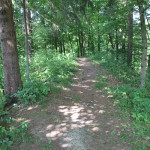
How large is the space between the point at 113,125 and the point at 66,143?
1.64 meters

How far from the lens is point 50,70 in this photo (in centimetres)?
812

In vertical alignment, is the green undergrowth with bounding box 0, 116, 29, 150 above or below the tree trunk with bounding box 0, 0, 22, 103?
below

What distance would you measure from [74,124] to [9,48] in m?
3.65

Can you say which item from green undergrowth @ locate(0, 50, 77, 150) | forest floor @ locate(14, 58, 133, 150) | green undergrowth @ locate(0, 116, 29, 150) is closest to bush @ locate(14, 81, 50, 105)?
green undergrowth @ locate(0, 50, 77, 150)

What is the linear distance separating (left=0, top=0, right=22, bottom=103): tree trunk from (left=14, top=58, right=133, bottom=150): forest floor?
114 cm

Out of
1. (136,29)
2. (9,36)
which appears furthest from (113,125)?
(136,29)

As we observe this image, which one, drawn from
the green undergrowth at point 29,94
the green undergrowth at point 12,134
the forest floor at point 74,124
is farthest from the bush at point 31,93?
the green undergrowth at point 12,134

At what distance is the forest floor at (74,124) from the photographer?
10.0 feet

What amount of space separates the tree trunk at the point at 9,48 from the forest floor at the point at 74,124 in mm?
1144

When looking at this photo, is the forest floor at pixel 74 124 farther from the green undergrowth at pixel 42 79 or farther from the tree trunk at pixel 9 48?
the tree trunk at pixel 9 48

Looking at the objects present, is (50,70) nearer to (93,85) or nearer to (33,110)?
(93,85)

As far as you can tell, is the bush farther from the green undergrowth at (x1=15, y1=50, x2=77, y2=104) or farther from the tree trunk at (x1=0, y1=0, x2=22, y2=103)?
the tree trunk at (x1=0, y1=0, x2=22, y2=103)

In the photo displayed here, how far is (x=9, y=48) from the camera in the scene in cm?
445

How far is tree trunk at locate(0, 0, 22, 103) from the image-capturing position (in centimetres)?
424
